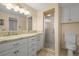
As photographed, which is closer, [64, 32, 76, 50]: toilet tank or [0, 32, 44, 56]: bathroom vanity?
[0, 32, 44, 56]: bathroom vanity

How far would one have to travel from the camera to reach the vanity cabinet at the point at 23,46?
1.11 metres

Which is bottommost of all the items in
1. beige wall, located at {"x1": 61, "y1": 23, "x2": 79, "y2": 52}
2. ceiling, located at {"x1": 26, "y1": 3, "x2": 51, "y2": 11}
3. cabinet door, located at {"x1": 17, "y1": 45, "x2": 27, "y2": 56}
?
cabinet door, located at {"x1": 17, "y1": 45, "x2": 27, "y2": 56}

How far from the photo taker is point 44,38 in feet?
4.44

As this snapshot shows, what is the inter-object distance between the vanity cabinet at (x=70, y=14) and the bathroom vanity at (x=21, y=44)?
0.44 meters

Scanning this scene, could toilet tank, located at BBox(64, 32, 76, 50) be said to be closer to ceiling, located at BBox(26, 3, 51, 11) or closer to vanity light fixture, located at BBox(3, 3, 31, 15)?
ceiling, located at BBox(26, 3, 51, 11)

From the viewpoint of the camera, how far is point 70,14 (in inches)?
53.0

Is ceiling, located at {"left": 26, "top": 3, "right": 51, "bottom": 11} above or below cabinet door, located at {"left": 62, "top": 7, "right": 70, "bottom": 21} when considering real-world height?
above

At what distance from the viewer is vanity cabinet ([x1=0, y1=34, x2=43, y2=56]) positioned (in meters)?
1.11

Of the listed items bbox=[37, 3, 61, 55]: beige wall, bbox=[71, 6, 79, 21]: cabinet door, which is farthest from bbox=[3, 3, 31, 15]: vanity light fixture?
bbox=[71, 6, 79, 21]: cabinet door

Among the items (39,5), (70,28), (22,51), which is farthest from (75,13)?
(22,51)

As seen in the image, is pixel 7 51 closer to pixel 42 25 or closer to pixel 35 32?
pixel 35 32

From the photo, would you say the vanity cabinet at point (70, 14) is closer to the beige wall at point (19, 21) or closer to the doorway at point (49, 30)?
the doorway at point (49, 30)

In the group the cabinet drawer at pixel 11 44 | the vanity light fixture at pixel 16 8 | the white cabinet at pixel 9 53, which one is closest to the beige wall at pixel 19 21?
the vanity light fixture at pixel 16 8

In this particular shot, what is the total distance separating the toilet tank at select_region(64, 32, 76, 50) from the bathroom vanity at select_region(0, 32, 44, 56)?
1.18 ft
